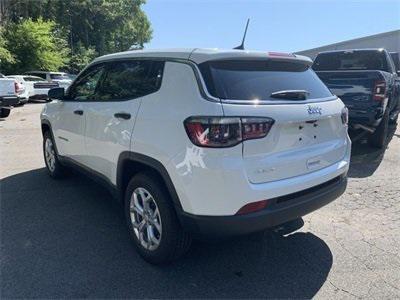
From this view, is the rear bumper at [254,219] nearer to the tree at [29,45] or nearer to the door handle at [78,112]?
the door handle at [78,112]

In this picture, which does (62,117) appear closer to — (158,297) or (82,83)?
(82,83)

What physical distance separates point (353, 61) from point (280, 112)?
707 centimetres

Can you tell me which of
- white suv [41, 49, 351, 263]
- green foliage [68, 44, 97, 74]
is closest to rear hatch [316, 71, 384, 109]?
white suv [41, 49, 351, 263]

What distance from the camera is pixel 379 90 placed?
21.7 ft

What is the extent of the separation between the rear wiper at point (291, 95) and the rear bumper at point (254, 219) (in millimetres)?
744

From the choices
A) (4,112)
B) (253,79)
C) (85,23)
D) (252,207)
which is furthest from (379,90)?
(85,23)

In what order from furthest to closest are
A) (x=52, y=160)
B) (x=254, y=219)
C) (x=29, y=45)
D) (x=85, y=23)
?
(x=85, y=23)
(x=29, y=45)
(x=52, y=160)
(x=254, y=219)

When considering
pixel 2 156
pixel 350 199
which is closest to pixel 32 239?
pixel 350 199

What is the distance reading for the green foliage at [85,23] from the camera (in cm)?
3612

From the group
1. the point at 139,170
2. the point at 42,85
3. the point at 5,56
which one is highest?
the point at 139,170

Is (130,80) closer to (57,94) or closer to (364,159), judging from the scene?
(57,94)

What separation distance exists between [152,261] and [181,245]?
0.33m

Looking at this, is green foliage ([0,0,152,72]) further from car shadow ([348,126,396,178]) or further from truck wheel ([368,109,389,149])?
truck wheel ([368,109,389,149])

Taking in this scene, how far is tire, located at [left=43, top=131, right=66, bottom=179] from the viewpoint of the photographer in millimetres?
5662
